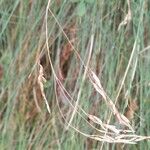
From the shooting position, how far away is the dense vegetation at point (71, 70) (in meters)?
1.04

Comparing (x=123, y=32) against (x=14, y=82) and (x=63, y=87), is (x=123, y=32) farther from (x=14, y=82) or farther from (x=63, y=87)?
(x=14, y=82)

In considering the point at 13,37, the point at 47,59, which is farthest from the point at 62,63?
the point at 13,37

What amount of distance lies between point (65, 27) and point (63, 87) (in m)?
0.16

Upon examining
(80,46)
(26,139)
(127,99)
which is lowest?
(26,139)

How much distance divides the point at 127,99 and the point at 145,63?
0.34ft

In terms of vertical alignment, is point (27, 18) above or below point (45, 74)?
above

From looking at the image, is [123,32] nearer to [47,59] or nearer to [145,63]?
[145,63]

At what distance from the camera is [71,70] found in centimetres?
108

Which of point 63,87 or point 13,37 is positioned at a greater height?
point 13,37

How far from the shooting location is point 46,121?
107 cm

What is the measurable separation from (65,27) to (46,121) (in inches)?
9.7

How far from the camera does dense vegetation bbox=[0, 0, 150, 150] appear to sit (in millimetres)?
1044

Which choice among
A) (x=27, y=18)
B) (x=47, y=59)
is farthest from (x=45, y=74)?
(x=27, y=18)

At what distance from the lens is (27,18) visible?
1.08m
